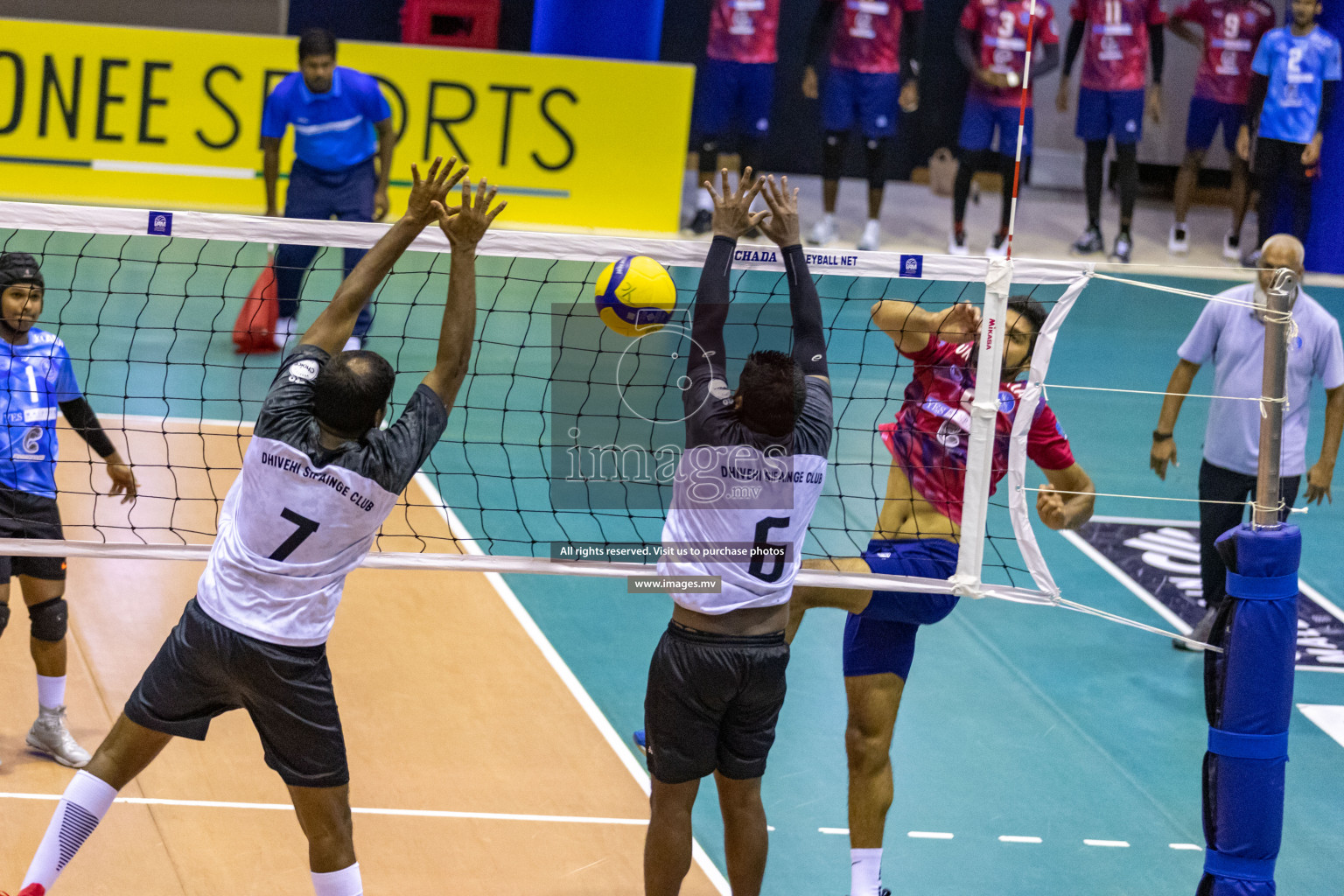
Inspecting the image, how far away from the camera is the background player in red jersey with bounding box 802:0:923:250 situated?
1431 centimetres

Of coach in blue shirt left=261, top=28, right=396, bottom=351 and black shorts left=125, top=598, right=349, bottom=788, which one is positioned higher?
coach in blue shirt left=261, top=28, right=396, bottom=351

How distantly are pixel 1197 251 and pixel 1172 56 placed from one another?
2899mm

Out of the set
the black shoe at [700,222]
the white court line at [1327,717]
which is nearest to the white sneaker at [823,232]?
the black shoe at [700,222]

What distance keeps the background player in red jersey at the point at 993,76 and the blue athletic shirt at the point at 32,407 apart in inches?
400

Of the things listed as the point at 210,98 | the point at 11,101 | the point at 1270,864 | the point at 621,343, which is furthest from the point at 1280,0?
the point at 1270,864

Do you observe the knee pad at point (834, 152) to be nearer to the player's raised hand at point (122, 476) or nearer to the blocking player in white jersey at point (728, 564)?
the player's raised hand at point (122, 476)

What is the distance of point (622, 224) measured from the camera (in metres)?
14.0

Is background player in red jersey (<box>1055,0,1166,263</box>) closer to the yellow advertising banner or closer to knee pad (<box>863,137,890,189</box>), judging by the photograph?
knee pad (<box>863,137,890,189</box>)

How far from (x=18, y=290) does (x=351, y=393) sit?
6.63 feet

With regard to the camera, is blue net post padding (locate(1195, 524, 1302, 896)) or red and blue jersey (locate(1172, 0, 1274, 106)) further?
red and blue jersey (locate(1172, 0, 1274, 106))

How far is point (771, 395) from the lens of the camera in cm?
434

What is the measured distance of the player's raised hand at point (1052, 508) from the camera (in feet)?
17.3

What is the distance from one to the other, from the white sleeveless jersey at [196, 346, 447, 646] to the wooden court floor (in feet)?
4.50

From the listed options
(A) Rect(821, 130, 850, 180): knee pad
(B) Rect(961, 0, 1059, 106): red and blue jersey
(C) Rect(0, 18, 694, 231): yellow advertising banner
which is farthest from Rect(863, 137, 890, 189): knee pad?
(C) Rect(0, 18, 694, 231): yellow advertising banner
